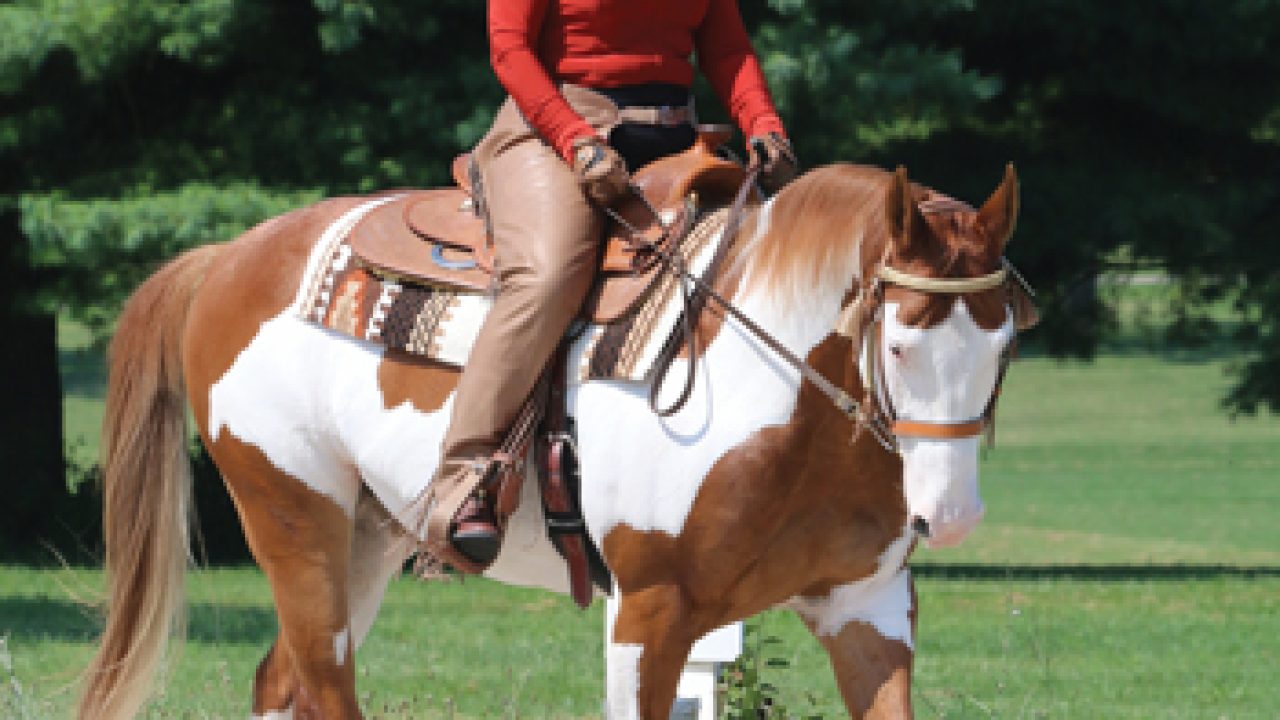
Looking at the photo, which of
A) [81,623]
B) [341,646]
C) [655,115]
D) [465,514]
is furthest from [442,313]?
[81,623]

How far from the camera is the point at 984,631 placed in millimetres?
10562

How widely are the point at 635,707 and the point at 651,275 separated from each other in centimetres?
99

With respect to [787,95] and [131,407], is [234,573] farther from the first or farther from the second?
[131,407]

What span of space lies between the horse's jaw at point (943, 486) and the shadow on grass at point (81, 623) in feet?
22.6

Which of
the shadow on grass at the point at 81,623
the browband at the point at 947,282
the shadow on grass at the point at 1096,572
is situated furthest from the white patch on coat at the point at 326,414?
the shadow on grass at the point at 1096,572

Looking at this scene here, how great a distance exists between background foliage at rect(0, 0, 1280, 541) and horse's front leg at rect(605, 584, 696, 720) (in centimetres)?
717

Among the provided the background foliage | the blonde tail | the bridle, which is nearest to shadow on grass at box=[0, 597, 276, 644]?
the background foliage

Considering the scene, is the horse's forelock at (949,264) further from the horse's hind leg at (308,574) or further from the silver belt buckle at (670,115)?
the horse's hind leg at (308,574)

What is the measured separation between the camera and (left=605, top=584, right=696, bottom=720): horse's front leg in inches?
161

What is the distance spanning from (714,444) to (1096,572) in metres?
10.9

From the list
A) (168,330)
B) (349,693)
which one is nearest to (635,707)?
(349,693)

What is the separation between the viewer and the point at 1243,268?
13352mm

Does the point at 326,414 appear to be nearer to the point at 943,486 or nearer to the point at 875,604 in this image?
the point at 875,604

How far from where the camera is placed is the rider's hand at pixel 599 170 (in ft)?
14.1
